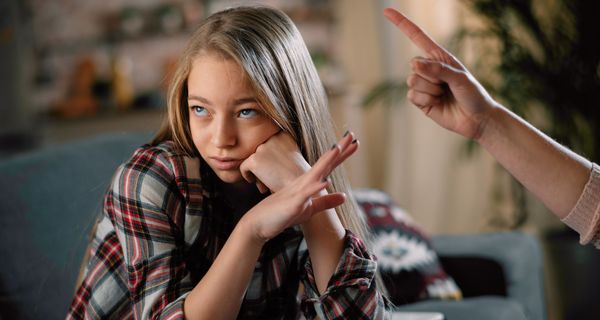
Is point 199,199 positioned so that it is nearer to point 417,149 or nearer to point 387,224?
point 387,224

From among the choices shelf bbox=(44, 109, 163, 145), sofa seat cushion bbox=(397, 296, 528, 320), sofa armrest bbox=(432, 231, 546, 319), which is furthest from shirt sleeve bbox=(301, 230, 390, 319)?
shelf bbox=(44, 109, 163, 145)

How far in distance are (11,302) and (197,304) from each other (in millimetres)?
570

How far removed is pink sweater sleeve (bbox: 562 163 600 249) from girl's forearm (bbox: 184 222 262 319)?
526mm

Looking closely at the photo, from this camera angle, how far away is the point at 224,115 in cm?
102

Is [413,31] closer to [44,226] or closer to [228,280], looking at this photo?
[228,280]

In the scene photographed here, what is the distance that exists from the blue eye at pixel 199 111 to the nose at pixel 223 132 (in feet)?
0.10

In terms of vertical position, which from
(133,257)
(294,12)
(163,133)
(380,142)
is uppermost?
(294,12)

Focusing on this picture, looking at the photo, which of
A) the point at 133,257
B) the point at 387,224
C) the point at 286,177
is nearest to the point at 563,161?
the point at 286,177

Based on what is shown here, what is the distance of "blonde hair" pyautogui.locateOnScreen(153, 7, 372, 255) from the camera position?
1.04 m

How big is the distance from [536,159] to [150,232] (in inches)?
23.9

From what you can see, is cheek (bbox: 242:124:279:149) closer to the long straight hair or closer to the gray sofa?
the long straight hair

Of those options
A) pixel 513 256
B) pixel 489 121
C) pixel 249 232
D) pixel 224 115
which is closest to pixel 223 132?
pixel 224 115

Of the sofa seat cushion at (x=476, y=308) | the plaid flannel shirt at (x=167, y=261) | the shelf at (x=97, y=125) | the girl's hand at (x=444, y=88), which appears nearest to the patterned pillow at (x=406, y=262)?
the sofa seat cushion at (x=476, y=308)

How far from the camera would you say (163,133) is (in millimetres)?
1201
